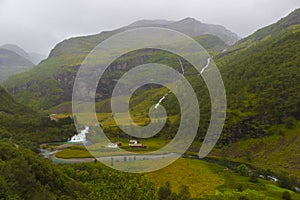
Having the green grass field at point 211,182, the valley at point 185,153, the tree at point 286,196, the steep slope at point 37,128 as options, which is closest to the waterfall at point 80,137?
the valley at point 185,153

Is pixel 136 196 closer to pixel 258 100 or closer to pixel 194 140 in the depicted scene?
pixel 194 140

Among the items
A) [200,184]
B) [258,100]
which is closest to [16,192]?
[200,184]

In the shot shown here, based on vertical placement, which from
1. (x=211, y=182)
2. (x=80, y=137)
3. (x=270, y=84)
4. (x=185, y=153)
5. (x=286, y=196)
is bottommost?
(x=286, y=196)

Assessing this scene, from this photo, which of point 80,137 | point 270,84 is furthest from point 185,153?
point 270,84

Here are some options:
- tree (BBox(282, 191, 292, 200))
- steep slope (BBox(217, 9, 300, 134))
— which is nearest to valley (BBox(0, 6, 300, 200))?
tree (BBox(282, 191, 292, 200))

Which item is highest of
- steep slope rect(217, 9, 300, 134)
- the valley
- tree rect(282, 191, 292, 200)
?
steep slope rect(217, 9, 300, 134)

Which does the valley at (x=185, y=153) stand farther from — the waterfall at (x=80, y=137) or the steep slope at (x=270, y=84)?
the steep slope at (x=270, y=84)

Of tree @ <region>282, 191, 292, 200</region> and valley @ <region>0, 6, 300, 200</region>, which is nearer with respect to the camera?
valley @ <region>0, 6, 300, 200</region>

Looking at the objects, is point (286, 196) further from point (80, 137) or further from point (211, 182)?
point (80, 137)

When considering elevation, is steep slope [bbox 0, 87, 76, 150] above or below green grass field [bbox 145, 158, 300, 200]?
above

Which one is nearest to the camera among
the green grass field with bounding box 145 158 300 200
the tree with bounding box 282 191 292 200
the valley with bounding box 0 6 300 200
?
the valley with bounding box 0 6 300 200

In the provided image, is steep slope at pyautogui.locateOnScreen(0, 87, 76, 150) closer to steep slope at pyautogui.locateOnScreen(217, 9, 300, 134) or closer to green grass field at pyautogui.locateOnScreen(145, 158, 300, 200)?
green grass field at pyautogui.locateOnScreen(145, 158, 300, 200)

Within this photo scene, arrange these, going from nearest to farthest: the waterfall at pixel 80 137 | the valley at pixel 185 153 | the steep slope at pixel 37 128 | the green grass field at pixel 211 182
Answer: the valley at pixel 185 153 → the green grass field at pixel 211 182 → the steep slope at pixel 37 128 → the waterfall at pixel 80 137
